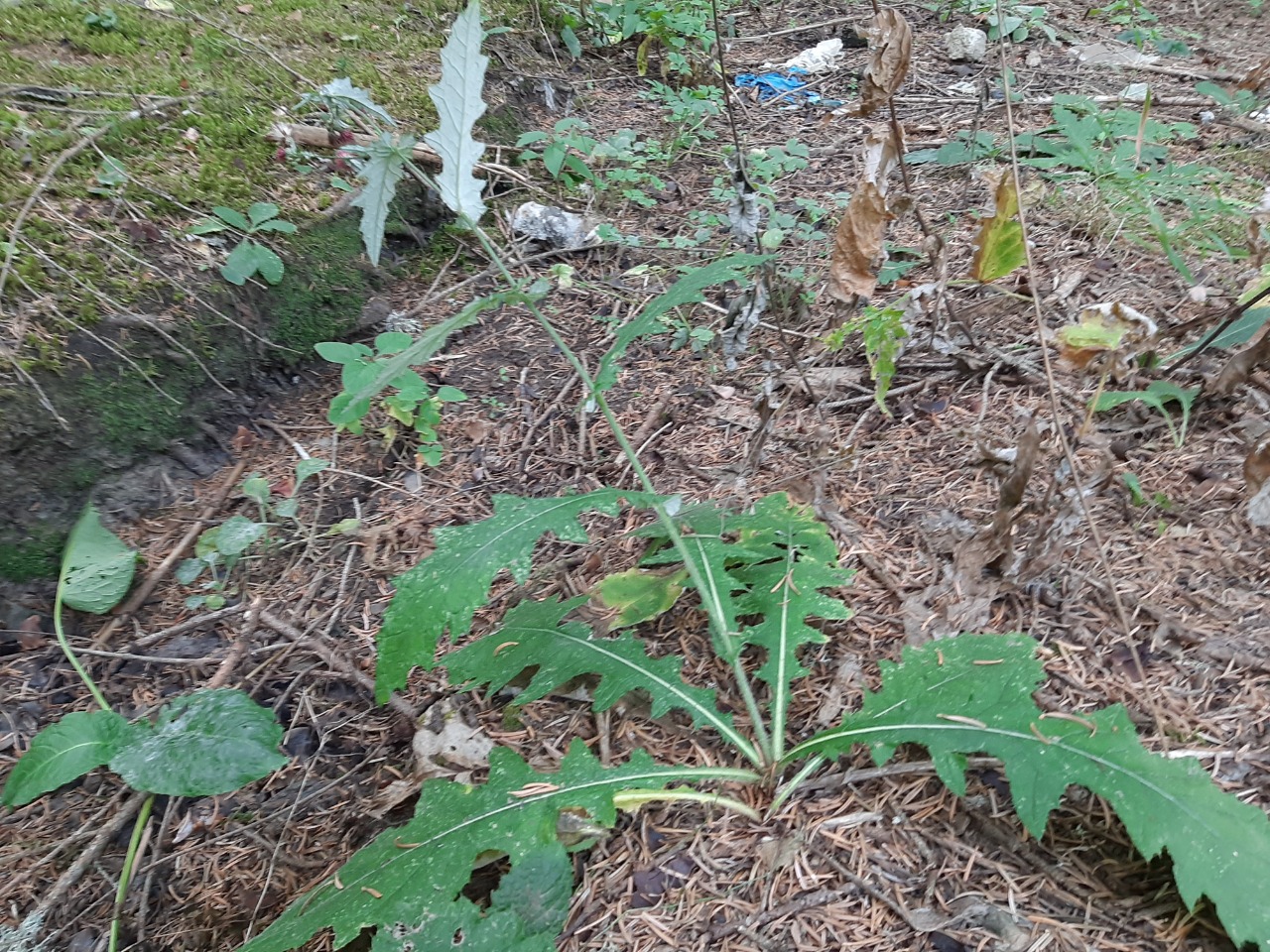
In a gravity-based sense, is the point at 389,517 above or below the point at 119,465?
below

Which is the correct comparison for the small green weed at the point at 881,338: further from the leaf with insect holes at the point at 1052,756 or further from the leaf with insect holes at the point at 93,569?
the leaf with insect holes at the point at 93,569

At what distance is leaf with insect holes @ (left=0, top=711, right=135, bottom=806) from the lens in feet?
4.62

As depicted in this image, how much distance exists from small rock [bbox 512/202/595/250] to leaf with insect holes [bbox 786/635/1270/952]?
2251 mm

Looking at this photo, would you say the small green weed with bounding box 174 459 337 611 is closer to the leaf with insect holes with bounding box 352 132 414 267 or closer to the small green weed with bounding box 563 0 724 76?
the leaf with insect holes with bounding box 352 132 414 267

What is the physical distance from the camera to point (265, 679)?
5.68 ft

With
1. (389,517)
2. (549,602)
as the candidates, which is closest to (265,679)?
(389,517)

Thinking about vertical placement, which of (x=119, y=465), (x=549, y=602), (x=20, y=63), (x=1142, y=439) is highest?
(x=20, y=63)

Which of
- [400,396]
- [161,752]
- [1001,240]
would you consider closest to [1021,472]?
[1001,240]

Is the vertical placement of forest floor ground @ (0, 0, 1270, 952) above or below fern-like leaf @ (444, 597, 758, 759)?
below

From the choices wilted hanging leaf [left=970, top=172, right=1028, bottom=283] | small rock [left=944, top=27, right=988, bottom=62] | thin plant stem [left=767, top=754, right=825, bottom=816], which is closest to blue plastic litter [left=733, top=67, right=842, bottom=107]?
small rock [left=944, top=27, right=988, bottom=62]

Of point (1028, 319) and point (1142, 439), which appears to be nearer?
point (1142, 439)

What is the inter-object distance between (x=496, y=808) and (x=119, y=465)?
1.60 metres

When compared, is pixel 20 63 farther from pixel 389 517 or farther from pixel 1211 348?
pixel 1211 348

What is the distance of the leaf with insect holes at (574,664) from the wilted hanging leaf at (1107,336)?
1.46 metres
